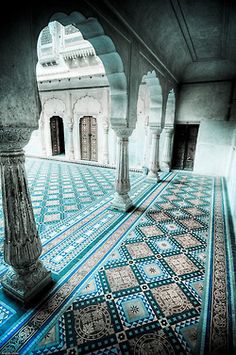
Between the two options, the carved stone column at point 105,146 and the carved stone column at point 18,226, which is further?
the carved stone column at point 105,146

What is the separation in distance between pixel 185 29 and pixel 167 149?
3.59m

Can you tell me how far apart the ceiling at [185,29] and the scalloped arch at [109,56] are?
0.31 m

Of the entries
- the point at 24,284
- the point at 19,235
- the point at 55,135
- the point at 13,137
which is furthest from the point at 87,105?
the point at 24,284

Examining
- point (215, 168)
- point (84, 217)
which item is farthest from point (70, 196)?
point (215, 168)

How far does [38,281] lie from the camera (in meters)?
1.77

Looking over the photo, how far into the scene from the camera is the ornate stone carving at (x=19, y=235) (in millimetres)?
1472

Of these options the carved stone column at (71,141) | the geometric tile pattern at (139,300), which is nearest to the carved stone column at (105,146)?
the carved stone column at (71,141)

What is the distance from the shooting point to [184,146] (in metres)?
7.16

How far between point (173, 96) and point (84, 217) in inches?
190

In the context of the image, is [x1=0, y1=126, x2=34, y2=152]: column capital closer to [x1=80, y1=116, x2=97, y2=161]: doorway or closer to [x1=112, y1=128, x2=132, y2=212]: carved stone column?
[x1=112, y1=128, x2=132, y2=212]: carved stone column

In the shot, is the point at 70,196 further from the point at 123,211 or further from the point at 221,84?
the point at 221,84

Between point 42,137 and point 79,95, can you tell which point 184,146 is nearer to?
point 79,95

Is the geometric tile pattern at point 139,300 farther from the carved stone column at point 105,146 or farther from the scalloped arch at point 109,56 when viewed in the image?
the carved stone column at point 105,146

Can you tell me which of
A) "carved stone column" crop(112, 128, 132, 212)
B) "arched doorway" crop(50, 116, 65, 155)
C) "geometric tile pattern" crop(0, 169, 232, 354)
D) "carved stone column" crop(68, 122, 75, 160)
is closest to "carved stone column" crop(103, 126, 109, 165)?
"carved stone column" crop(68, 122, 75, 160)
